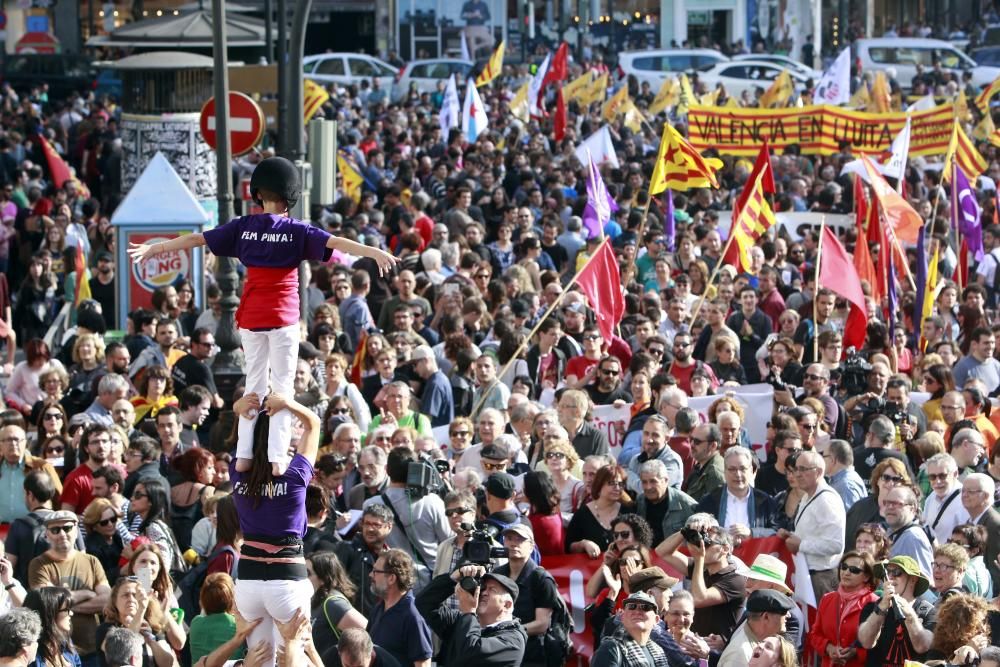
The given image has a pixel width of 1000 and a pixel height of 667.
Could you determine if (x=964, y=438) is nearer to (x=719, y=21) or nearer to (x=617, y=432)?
(x=617, y=432)

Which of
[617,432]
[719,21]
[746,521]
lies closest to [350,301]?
[617,432]

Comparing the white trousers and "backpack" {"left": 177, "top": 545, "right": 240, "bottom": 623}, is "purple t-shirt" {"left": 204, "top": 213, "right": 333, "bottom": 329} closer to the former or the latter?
the white trousers

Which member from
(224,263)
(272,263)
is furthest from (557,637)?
(224,263)

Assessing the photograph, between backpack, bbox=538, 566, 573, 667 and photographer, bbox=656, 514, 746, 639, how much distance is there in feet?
2.15

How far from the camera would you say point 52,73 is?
146 feet

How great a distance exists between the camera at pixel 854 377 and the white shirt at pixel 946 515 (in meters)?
2.62

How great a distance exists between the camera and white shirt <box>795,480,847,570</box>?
10703 mm

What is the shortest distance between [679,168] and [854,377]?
18.2ft

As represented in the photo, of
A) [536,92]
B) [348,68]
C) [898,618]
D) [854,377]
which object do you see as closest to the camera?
[898,618]

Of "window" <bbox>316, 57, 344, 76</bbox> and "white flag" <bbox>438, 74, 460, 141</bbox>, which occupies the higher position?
"window" <bbox>316, 57, 344, 76</bbox>

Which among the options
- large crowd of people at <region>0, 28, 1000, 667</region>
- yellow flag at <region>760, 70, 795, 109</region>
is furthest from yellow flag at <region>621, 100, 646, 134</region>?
large crowd of people at <region>0, 28, 1000, 667</region>

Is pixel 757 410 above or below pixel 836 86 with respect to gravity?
below

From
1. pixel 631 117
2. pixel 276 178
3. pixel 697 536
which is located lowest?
pixel 697 536

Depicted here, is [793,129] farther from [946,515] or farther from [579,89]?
[946,515]
